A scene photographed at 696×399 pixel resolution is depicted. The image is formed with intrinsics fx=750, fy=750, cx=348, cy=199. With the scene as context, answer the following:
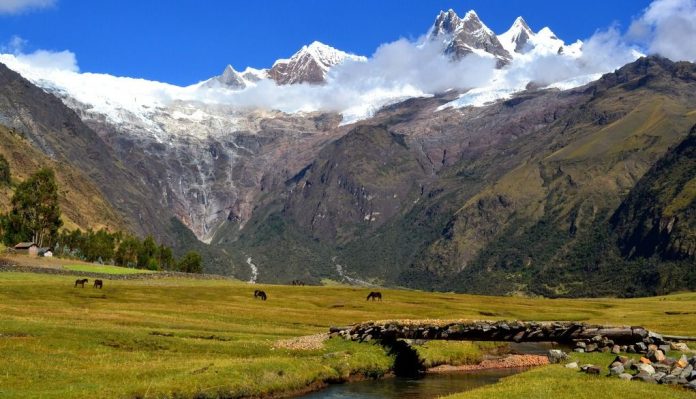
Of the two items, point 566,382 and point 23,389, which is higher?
point 566,382

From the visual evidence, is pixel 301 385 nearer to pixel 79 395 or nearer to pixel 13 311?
pixel 79 395

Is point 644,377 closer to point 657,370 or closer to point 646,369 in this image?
point 646,369

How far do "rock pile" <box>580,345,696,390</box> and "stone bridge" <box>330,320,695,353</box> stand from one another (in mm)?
8234

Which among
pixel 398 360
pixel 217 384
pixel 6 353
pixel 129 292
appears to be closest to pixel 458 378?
pixel 398 360

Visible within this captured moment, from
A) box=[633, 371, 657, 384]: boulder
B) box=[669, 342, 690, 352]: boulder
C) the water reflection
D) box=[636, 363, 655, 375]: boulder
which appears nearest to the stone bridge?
box=[669, 342, 690, 352]: boulder

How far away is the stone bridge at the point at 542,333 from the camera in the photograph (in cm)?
6094

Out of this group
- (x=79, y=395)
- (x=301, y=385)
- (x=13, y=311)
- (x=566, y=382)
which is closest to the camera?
(x=79, y=395)

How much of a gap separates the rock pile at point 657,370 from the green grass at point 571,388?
779 mm

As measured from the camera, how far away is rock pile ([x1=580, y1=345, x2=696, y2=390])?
149 feet

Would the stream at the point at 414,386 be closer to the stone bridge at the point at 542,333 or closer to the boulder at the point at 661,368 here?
the stone bridge at the point at 542,333

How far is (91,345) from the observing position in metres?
59.7

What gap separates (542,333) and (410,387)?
12776mm

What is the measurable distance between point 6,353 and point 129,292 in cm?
7042

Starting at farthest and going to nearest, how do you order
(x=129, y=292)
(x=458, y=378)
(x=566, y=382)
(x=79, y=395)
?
(x=129, y=292), (x=458, y=378), (x=566, y=382), (x=79, y=395)
